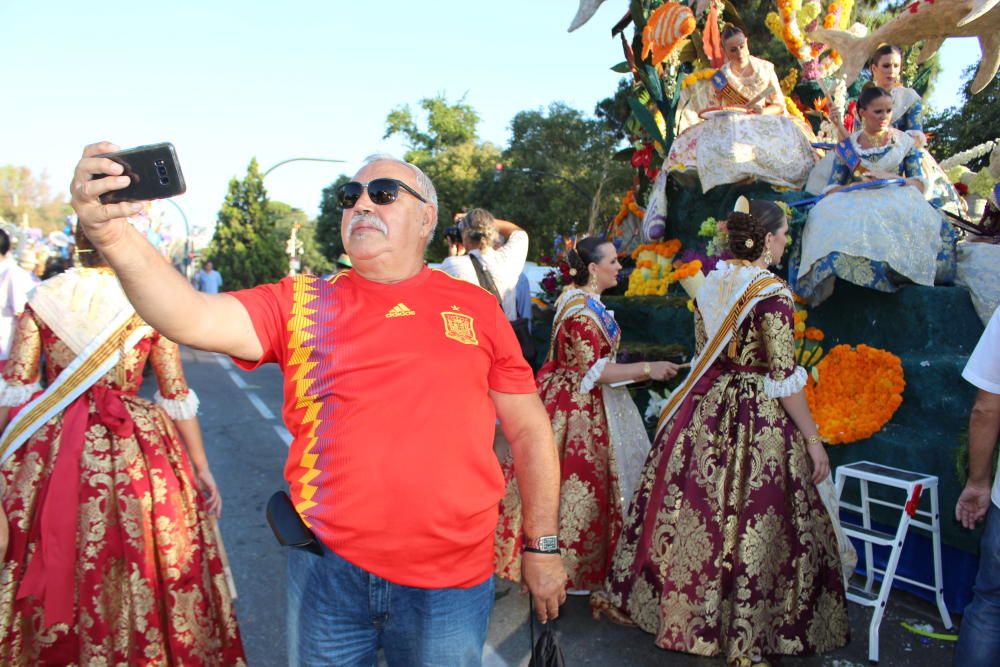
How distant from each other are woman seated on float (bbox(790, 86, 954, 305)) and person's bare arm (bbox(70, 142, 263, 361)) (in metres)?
4.18

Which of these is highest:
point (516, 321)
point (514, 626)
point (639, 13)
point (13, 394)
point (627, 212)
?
point (639, 13)

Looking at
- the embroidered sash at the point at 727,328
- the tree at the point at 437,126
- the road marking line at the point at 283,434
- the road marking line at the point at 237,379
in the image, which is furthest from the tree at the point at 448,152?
the embroidered sash at the point at 727,328

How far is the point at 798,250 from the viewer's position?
18.3 feet

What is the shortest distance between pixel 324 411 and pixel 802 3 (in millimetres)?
6869

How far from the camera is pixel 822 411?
187 inches

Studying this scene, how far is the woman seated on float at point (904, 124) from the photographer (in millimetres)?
5738

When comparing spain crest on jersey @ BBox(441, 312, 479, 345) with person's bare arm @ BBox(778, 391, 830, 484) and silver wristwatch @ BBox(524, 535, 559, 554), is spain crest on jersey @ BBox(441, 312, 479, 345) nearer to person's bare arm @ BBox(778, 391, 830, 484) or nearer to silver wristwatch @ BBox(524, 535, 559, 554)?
silver wristwatch @ BBox(524, 535, 559, 554)

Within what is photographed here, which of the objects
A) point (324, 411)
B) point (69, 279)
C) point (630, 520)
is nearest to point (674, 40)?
point (630, 520)

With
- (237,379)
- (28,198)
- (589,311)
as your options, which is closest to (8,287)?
(589,311)

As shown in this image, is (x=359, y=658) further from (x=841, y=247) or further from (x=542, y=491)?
(x=841, y=247)

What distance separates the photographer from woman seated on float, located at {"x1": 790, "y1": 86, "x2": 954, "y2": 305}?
4.77m

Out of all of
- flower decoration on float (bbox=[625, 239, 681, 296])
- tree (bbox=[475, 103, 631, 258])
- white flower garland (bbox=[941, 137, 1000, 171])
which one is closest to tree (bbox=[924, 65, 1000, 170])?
white flower garland (bbox=[941, 137, 1000, 171])

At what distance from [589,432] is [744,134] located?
11.2 ft

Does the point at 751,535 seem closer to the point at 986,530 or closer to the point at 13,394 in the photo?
the point at 986,530
